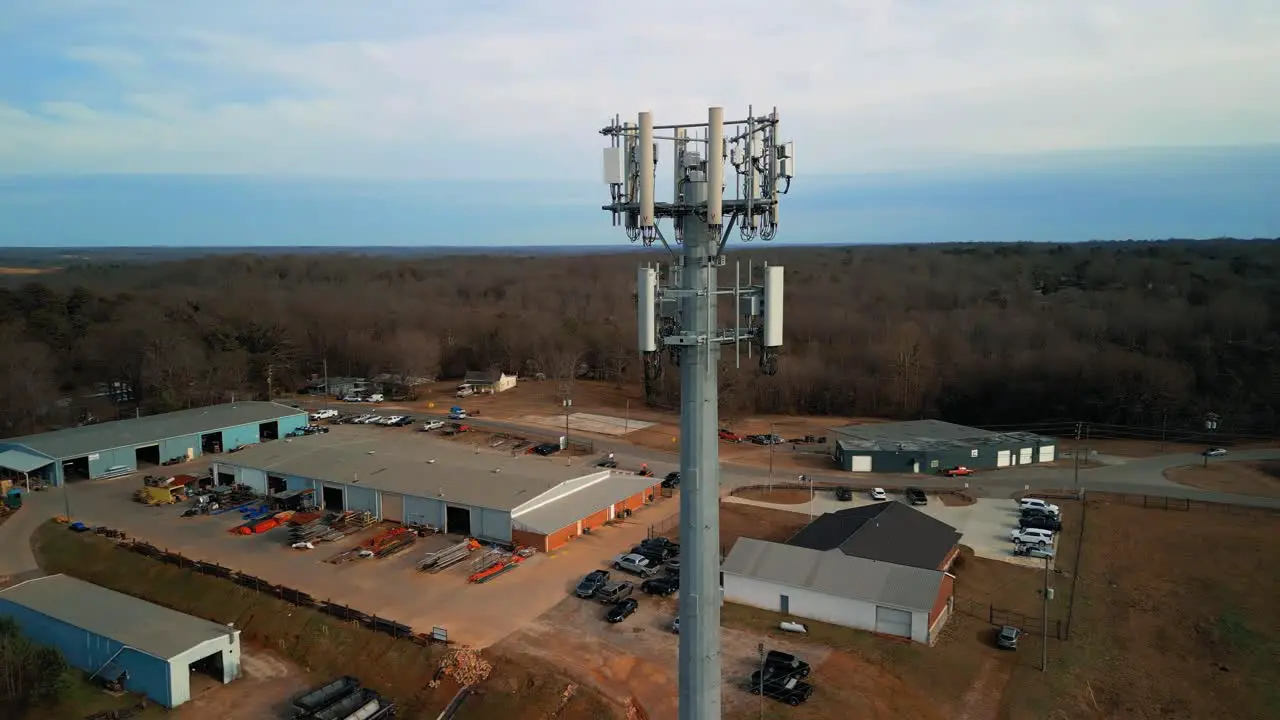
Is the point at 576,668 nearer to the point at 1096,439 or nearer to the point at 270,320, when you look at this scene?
→ the point at 1096,439

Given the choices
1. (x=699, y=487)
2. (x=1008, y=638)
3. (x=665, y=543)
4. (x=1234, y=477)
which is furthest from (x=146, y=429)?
(x=1234, y=477)

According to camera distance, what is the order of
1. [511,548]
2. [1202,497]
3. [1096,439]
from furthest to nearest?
[1096,439]
[1202,497]
[511,548]

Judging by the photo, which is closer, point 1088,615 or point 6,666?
point 6,666

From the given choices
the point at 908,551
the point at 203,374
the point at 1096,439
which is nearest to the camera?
the point at 908,551

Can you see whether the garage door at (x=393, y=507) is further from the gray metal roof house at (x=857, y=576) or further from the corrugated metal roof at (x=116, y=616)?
the gray metal roof house at (x=857, y=576)

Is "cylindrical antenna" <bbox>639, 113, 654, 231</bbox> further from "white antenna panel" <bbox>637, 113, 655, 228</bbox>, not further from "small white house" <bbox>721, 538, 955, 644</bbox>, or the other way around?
"small white house" <bbox>721, 538, 955, 644</bbox>

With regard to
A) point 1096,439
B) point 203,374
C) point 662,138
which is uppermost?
point 662,138

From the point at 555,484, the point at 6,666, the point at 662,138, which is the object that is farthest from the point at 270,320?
the point at 662,138

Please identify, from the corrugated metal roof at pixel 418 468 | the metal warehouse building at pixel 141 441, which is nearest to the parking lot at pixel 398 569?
the corrugated metal roof at pixel 418 468
